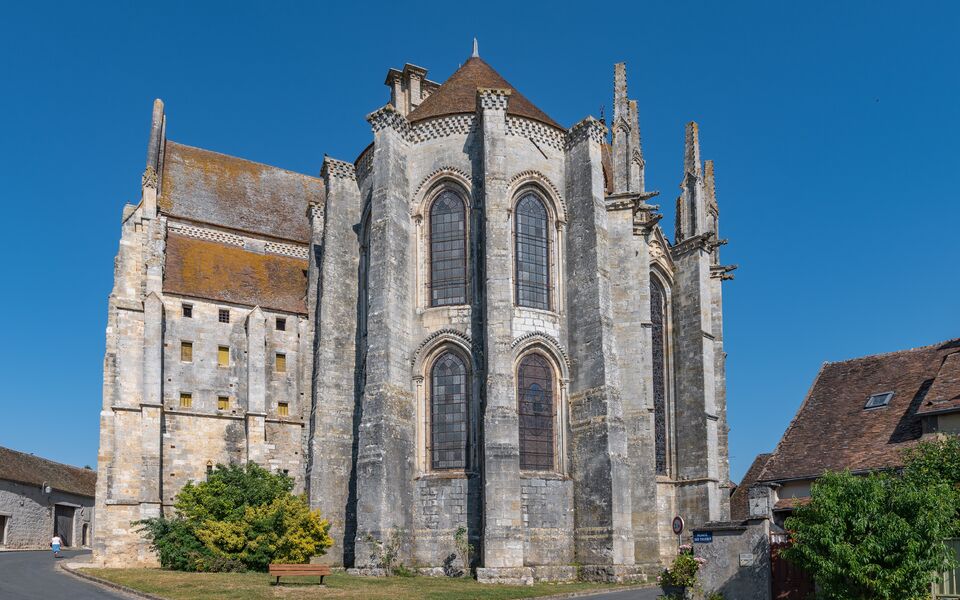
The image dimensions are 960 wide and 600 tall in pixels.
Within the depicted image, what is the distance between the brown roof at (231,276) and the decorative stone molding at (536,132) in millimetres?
12022

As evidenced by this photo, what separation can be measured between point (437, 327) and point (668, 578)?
40.1 feet

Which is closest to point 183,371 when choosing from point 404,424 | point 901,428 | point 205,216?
point 205,216

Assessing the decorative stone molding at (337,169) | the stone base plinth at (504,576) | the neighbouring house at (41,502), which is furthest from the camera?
the neighbouring house at (41,502)

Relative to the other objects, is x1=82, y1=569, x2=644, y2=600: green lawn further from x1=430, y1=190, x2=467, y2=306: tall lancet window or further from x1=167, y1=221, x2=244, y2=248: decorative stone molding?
x1=167, y1=221, x2=244, y2=248: decorative stone molding

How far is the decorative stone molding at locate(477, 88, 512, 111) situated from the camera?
2733cm

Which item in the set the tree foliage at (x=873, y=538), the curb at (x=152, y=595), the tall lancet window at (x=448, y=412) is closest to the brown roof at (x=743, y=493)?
the curb at (x=152, y=595)

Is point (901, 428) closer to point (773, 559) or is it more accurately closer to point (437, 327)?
point (773, 559)

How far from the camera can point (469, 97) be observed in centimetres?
2980

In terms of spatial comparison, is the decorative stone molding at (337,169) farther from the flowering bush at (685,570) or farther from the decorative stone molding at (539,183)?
the flowering bush at (685,570)

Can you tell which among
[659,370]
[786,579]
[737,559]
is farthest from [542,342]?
[786,579]

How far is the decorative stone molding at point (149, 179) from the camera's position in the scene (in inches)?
1366

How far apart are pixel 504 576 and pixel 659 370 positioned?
11.8 metres

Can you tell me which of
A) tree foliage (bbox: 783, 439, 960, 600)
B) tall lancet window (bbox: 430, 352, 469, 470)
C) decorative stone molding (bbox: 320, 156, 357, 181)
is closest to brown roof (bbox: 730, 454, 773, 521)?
tall lancet window (bbox: 430, 352, 469, 470)

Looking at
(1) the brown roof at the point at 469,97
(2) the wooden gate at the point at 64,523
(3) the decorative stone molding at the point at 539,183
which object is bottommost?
(2) the wooden gate at the point at 64,523
